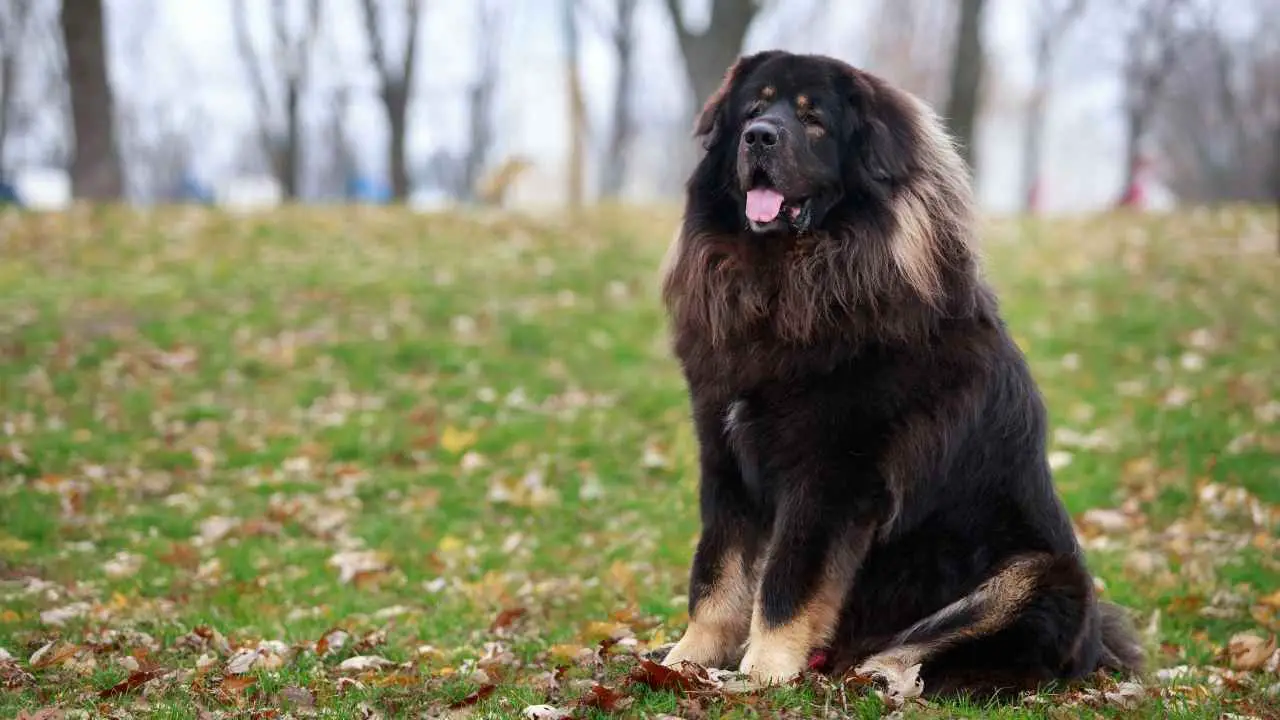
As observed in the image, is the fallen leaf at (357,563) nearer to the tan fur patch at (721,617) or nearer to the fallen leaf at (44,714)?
the fallen leaf at (44,714)

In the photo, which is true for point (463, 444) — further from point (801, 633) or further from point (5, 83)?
point (5, 83)

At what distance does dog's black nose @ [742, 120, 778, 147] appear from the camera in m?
4.60

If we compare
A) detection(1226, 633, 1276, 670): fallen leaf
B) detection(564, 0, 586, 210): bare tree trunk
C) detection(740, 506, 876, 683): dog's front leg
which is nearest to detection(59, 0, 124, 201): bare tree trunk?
detection(564, 0, 586, 210): bare tree trunk

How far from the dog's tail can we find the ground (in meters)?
0.18

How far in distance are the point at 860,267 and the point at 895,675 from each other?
5.31 feet

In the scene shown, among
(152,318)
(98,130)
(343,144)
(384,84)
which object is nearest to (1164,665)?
(152,318)

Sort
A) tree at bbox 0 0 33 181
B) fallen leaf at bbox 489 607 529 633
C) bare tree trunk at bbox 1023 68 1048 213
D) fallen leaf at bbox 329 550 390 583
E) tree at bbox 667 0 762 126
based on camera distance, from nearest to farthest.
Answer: fallen leaf at bbox 489 607 529 633 → fallen leaf at bbox 329 550 390 583 → tree at bbox 667 0 762 126 → tree at bbox 0 0 33 181 → bare tree trunk at bbox 1023 68 1048 213

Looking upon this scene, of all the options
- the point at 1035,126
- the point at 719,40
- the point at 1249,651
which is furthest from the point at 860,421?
the point at 1035,126

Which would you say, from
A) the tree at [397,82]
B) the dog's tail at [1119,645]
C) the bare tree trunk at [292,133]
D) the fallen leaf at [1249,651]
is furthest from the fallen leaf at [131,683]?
the bare tree trunk at [292,133]

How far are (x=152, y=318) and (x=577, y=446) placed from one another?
5.96 meters

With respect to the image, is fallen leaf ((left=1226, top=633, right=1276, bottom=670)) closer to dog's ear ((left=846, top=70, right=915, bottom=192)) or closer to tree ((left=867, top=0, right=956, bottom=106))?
dog's ear ((left=846, top=70, right=915, bottom=192))

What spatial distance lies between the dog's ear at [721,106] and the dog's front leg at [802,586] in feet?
5.83

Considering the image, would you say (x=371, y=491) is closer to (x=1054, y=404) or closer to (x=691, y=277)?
(x=691, y=277)

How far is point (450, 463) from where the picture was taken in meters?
9.66
